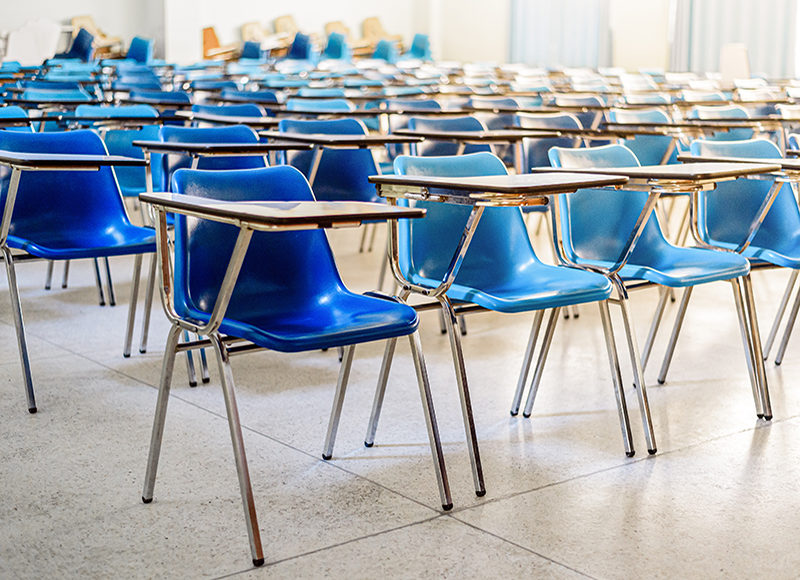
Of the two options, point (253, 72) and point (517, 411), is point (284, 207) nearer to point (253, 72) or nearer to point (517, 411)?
point (517, 411)

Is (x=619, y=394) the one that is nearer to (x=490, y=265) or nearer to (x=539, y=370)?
(x=539, y=370)

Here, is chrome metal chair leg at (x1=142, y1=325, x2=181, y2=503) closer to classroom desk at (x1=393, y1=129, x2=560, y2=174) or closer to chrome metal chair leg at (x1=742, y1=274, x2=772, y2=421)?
chrome metal chair leg at (x1=742, y1=274, x2=772, y2=421)

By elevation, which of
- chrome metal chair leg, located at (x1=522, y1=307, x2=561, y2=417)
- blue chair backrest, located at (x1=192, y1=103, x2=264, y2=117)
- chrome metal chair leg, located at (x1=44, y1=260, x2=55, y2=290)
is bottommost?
chrome metal chair leg, located at (x1=44, y1=260, x2=55, y2=290)

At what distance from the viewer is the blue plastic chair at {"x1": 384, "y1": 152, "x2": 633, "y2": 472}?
2.81 m

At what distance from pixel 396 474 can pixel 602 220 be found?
3.83 feet

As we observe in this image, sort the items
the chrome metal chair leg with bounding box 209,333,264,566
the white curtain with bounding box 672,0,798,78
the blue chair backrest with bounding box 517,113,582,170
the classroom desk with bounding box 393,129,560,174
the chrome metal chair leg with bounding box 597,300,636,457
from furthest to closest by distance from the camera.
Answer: the white curtain with bounding box 672,0,798,78
the blue chair backrest with bounding box 517,113,582,170
the classroom desk with bounding box 393,129,560,174
the chrome metal chair leg with bounding box 597,300,636,457
the chrome metal chair leg with bounding box 209,333,264,566

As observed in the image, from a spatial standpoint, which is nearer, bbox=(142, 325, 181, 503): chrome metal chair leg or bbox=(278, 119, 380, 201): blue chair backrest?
bbox=(142, 325, 181, 503): chrome metal chair leg

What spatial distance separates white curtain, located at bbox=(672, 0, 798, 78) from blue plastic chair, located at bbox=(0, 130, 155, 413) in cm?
1285

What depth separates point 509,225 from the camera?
317 cm

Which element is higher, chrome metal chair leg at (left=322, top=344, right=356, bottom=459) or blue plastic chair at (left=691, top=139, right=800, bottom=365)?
blue plastic chair at (left=691, top=139, right=800, bottom=365)

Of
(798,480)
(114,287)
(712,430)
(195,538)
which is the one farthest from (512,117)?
(195,538)

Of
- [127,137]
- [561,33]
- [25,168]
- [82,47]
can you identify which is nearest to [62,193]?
[25,168]

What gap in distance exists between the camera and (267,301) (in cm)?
268

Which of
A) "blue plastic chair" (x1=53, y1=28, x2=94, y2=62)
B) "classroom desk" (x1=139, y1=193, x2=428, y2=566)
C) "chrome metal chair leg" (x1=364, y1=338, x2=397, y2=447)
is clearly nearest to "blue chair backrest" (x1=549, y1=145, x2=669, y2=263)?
"chrome metal chair leg" (x1=364, y1=338, x2=397, y2=447)
